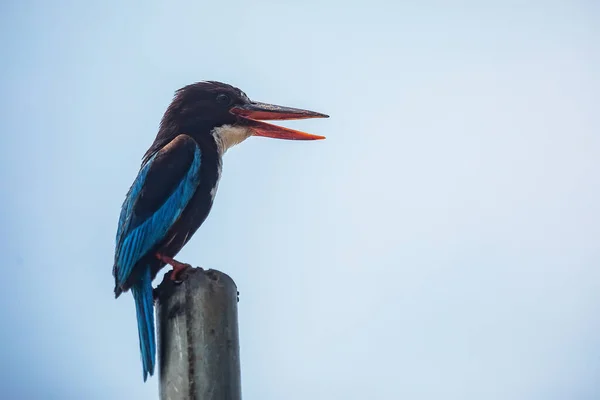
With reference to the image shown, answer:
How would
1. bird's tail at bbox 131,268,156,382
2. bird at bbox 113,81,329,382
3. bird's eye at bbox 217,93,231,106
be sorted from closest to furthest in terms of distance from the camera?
bird's tail at bbox 131,268,156,382 → bird at bbox 113,81,329,382 → bird's eye at bbox 217,93,231,106

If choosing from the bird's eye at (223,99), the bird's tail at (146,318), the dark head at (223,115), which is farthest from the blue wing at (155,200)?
the bird's eye at (223,99)

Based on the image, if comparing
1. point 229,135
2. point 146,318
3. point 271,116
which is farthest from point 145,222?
point 271,116

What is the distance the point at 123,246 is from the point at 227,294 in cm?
192

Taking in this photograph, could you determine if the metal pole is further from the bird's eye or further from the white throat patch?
the bird's eye

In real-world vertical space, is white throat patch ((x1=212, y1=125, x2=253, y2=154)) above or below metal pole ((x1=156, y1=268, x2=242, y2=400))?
above

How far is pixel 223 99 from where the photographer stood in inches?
291

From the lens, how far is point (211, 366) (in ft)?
12.1

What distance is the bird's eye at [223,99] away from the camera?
7358 mm

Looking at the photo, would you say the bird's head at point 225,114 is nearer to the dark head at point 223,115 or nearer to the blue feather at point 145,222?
the dark head at point 223,115

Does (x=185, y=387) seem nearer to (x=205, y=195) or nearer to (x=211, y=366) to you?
(x=211, y=366)

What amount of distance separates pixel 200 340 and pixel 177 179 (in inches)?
103

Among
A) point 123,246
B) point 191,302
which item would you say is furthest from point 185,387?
point 123,246

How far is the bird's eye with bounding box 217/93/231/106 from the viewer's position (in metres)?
7.36

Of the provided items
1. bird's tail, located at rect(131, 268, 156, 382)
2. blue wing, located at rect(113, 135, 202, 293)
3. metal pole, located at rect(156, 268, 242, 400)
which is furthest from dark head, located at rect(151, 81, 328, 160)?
metal pole, located at rect(156, 268, 242, 400)
